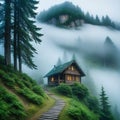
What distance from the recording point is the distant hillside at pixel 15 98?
19328mm

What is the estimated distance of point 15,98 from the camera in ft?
71.8

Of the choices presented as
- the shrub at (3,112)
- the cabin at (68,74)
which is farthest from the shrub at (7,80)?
the cabin at (68,74)

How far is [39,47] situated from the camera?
176 metres

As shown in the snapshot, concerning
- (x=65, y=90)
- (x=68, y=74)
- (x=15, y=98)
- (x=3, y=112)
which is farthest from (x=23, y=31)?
(x=68, y=74)

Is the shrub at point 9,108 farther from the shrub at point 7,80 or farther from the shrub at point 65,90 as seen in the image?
the shrub at point 65,90

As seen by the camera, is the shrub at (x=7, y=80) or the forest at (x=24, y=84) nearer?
the forest at (x=24, y=84)

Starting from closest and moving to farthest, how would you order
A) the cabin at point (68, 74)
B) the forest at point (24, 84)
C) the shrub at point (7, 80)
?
1. the forest at point (24, 84)
2. the shrub at point (7, 80)
3. the cabin at point (68, 74)

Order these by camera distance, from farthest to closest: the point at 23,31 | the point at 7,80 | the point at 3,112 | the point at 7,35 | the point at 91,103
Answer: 1. the point at 91,103
2. the point at 23,31
3. the point at 7,35
4. the point at 7,80
5. the point at 3,112

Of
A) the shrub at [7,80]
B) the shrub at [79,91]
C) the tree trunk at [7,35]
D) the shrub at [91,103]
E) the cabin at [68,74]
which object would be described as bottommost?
the shrub at [91,103]

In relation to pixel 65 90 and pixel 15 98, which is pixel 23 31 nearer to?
pixel 15 98

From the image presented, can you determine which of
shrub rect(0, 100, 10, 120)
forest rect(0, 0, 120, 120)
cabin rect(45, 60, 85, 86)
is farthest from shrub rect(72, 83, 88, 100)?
shrub rect(0, 100, 10, 120)

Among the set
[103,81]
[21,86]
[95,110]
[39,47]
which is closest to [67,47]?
[39,47]

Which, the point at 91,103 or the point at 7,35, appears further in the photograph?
the point at 91,103

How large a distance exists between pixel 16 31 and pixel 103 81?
12020cm
